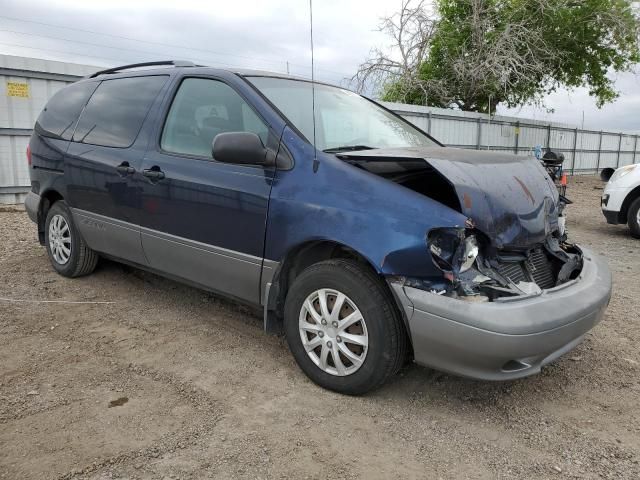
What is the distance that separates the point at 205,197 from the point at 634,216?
685 cm

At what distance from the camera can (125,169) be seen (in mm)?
3824

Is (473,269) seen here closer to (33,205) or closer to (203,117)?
(203,117)

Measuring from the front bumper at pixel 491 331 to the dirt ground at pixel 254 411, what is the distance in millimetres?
362

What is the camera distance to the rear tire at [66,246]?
4.64 m

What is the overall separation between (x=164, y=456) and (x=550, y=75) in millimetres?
20915

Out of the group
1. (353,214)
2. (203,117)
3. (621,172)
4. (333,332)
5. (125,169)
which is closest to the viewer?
(353,214)

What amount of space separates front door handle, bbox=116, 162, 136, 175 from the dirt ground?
1.10 m

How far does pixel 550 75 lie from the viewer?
19.7 m

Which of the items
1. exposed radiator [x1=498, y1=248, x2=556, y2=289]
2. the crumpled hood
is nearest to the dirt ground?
exposed radiator [x1=498, y1=248, x2=556, y2=289]

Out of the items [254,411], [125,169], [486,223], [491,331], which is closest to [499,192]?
[486,223]

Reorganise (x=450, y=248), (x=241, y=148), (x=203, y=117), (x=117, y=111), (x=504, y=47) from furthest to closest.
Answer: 1. (x=504, y=47)
2. (x=117, y=111)
3. (x=203, y=117)
4. (x=241, y=148)
5. (x=450, y=248)

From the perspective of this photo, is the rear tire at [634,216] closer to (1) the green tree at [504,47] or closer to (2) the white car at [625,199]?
(2) the white car at [625,199]

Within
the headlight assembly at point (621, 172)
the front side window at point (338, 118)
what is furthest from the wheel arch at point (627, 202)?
the front side window at point (338, 118)

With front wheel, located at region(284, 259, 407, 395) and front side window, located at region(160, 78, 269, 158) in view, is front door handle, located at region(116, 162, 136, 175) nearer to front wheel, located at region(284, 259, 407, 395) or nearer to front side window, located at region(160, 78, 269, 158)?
front side window, located at region(160, 78, 269, 158)
